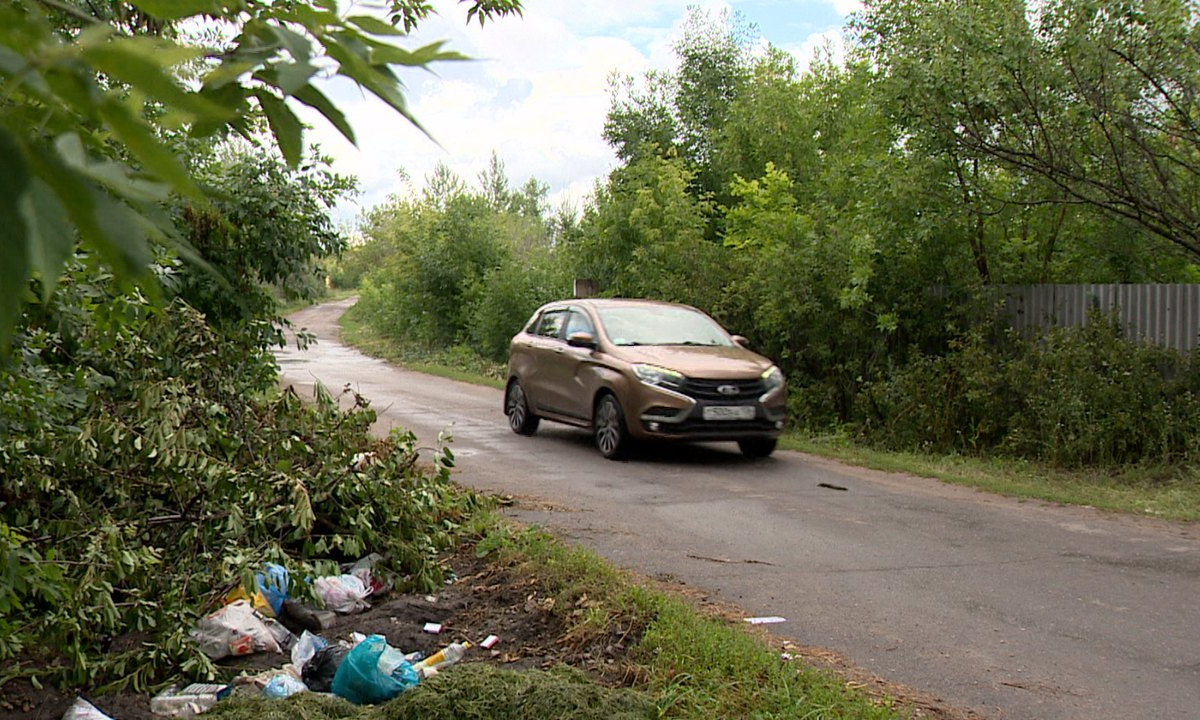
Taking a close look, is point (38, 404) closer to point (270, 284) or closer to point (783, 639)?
point (783, 639)

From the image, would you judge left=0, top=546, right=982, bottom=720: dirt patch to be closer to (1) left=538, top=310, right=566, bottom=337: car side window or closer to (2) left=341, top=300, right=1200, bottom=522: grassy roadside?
(2) left=341, top=300, right=1200, bottom=522: grassy roadside

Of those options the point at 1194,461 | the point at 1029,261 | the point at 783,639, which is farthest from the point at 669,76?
the point at 783,639

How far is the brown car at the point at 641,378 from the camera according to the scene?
12.1 m

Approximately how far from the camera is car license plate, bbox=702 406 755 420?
1205 cm

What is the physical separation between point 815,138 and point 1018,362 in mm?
15041

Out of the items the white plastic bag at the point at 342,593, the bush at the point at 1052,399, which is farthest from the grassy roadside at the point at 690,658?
the bush at the point at 1052,399

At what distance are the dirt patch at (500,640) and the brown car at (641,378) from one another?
17.0ft

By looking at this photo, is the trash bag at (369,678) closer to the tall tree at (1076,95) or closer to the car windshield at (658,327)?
the car windshield at (658,327)

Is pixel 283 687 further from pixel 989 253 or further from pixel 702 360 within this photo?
pixel 989 253

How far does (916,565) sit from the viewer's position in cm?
764

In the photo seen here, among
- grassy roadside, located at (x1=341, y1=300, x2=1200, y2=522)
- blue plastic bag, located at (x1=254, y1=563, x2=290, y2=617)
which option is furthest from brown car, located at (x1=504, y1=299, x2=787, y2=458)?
blue plastic bag, located at (x1=254, y1=563, x2=290, y2=617)

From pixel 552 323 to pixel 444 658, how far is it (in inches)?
364

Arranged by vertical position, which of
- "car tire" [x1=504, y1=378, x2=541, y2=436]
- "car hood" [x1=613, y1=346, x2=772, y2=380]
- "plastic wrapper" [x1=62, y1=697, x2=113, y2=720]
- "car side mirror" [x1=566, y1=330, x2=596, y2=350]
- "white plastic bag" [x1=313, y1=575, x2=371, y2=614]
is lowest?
"plastic wrapper" [x1=62, y1=697, x2=113, y2=720]

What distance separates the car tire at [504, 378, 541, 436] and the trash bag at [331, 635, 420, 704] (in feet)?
31.2
